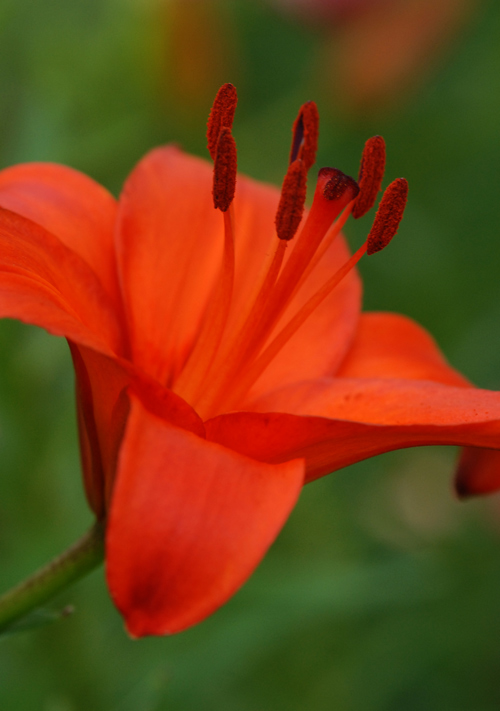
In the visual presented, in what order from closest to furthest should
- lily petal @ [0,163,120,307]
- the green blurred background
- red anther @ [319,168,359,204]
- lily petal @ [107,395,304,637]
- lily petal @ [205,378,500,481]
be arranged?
lily petal @ [107,395,304,637] < lily petal @ [205,378,500,481] < red anther @ [319,168,359,204] < lily petal @ [0,163,120,307] < the green blurred background

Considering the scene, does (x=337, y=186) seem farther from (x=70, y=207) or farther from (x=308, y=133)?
(x=70, y=207)

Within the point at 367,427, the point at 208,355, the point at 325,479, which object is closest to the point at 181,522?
the point at 367,427

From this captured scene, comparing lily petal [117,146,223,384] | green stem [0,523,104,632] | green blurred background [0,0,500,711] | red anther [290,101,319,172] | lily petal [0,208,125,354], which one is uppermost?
red anther [290,101,319,172]

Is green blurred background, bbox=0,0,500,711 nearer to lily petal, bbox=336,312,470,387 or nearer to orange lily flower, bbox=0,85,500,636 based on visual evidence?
orange lily flower, bbox=0,85,500,636

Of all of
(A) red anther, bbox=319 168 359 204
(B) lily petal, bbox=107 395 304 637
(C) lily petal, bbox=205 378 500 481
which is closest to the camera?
(B) lily petal, bbox=107 395 304 637

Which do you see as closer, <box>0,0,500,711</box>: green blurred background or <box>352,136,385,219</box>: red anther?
<box>352,136,385,219</box>: red anther

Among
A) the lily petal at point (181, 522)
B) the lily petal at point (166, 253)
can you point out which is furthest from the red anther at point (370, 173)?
the lily petal at point (181, 522)

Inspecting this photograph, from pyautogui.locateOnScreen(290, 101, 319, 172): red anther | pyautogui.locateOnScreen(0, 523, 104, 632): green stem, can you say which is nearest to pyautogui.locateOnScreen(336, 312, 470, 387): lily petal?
pyautogui.locateOnScreen(290, 101, 319, 172): red anther
